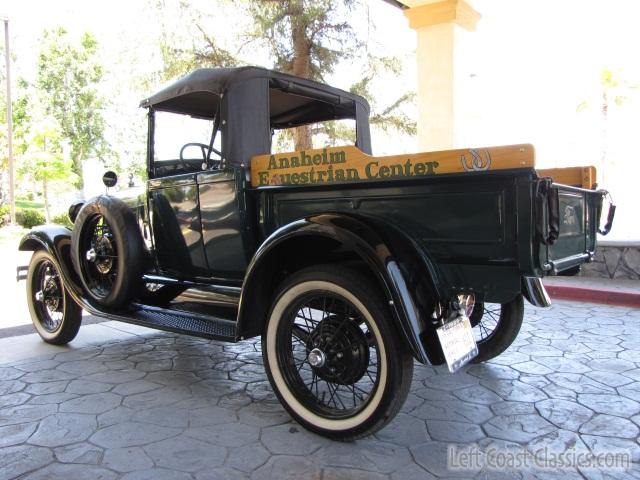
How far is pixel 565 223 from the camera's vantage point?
8.18ft

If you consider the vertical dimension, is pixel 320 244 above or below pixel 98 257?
above

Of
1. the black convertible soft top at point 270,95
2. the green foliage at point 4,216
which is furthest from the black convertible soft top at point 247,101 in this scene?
the green foliage at point 4,216

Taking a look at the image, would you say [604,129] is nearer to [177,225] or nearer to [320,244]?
[177,225]

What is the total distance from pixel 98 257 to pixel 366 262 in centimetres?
242

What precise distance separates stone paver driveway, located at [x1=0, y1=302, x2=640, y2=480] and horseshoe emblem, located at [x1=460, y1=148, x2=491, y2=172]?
1.32m

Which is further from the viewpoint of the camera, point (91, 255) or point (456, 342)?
point (91, 255)

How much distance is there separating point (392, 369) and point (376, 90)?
9764mm

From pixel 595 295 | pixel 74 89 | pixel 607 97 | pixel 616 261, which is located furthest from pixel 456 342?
pixel 607 97

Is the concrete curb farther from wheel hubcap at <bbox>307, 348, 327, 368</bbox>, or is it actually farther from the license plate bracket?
wheel hubcap at <bbox>307, 348, 327, 368</bbox>

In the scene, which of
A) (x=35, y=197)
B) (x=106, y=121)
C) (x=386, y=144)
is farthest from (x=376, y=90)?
(x=35, y=197)

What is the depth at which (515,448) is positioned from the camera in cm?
236

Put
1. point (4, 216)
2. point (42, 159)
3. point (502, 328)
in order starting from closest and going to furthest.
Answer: point (502, 328) → point (42, 159) → point (4, 216)

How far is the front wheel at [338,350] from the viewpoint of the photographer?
225 cm

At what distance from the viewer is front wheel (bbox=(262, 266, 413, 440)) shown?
225 centimetres
